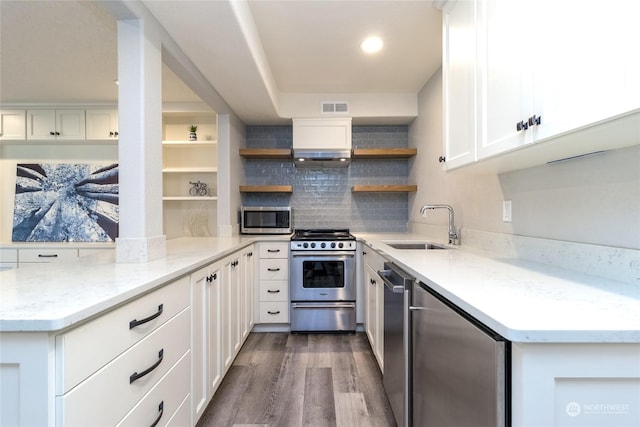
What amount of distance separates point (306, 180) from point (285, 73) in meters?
1.27

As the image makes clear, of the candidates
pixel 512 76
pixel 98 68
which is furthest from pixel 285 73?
pixel 512 76

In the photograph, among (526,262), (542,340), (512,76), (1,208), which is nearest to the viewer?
(542,340)

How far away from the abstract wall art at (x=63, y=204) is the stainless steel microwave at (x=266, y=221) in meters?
1.59

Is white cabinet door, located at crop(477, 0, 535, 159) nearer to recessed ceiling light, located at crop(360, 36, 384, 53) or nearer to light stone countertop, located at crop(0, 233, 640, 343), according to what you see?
light stone countertop, located at crop(0, 233, 640, 343)

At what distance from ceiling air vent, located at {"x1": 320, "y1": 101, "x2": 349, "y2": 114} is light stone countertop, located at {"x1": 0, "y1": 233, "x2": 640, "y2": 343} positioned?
7.33 feet

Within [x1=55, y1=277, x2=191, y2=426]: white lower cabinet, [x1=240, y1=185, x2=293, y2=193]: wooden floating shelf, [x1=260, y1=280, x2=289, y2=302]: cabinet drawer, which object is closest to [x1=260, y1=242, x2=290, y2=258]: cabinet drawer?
[x1=260, y1=280, x2=289, y2=302]: cabinet drawer

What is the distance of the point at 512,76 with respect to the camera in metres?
1.16

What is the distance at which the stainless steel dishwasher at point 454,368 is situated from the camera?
0.72 metres

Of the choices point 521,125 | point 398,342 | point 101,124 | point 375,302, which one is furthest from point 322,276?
point 101,124

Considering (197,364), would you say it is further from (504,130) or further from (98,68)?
(98,68)

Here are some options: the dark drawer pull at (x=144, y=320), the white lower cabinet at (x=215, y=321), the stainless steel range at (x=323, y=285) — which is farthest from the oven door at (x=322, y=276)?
the dark drawer pull at (x=144, y=320)

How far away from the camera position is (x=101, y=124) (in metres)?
3.38

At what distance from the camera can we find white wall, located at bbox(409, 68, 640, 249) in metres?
1.05

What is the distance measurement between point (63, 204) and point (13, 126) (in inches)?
38.1
